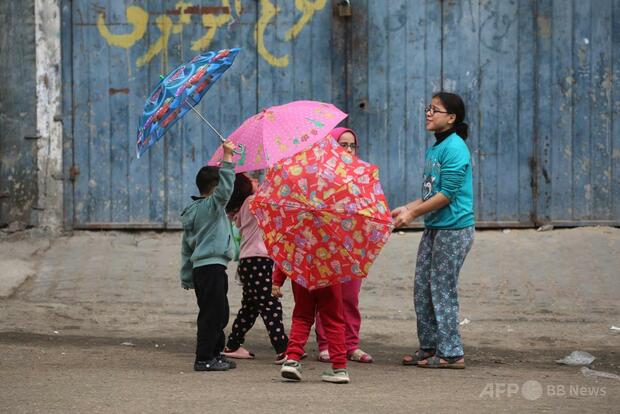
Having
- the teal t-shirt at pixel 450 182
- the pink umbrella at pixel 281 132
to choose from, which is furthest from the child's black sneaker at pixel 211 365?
the teal t-shirt at pixel 450 182

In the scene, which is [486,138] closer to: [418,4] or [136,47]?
[418,4]

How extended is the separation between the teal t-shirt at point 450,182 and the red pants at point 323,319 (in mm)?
831

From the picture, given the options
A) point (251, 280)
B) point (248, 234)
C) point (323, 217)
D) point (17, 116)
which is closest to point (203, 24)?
point (17, 116)

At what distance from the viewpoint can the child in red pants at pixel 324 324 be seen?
6.11m

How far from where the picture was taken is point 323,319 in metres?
6.22

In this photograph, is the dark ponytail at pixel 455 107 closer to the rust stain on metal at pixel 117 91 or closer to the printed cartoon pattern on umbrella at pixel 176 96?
the printed cartoon pattern on umbrella at pixel 176 96

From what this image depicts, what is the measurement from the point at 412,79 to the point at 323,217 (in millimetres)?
4548

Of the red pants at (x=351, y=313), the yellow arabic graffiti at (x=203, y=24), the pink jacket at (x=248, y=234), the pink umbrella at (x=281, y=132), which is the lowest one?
the red pants at (x=351, y=313)

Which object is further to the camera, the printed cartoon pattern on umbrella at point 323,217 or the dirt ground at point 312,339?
the printed cartoon pattern on umbrella at point 323,217

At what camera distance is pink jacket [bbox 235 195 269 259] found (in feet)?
23.0

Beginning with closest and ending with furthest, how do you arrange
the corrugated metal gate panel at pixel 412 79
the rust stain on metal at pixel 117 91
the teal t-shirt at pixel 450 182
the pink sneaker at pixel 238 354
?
the teal t-shirt at pixel 450 182
the pink sneaker at pixel 238 354
the corrugated metal gate panel at pixel 412 79
the rust stain on metal at pixel 117 91

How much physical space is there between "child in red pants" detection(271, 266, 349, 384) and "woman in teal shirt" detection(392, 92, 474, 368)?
0.74 meters

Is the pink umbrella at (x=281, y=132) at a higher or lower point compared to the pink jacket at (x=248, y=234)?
higher

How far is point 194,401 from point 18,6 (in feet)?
19.1
